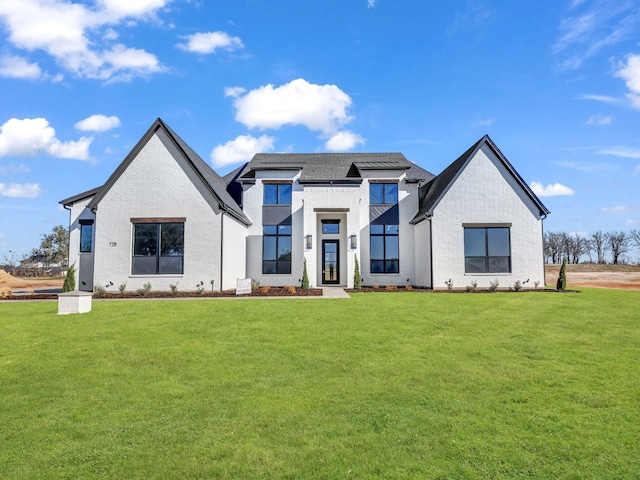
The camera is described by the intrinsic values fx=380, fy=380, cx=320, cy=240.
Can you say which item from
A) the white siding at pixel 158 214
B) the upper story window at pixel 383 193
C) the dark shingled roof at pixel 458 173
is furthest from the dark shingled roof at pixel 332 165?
the white siding at pixel 158 214

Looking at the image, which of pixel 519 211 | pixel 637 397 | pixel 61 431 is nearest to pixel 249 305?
pixel 61 431

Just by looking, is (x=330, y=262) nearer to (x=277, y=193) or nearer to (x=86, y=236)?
(x=277, y=193)

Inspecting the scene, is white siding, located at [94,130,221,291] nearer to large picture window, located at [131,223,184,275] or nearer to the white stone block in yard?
large picture window, located at [131,223,184,275]

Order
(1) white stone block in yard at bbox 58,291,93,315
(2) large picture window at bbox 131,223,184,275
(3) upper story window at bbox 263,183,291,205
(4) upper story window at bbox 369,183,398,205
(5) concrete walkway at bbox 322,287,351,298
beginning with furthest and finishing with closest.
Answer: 1. (4) upper story window at bbox 369,183,398,205
2. (3) upper story window at bbox 263,183,291,205
3. (2) large picture window at bbox 131,223,184,275
4. (5) concrete walkway at bbox 322,287,351,298
5. (1) white stone block in yard at bbox 58,291,93,315

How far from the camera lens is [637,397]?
18.8 ft

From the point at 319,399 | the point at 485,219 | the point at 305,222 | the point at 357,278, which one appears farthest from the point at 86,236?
the point at 485,219

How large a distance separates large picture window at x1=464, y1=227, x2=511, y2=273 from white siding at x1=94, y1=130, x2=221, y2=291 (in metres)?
14.2

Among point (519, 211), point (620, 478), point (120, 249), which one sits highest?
point (519, 211)

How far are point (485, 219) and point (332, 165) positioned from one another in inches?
441

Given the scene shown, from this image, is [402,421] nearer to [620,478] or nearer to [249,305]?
[620,478]

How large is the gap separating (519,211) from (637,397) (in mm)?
18447

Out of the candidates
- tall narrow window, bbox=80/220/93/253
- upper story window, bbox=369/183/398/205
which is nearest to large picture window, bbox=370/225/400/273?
upper story window, bbox=369/183/398/205

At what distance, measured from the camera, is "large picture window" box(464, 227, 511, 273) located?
2216cm

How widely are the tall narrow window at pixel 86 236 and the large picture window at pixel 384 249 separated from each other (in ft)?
55.5
